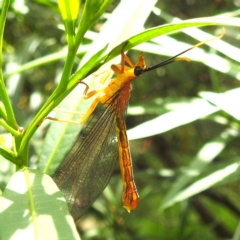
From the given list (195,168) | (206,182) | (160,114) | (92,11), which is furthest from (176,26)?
(160,114)

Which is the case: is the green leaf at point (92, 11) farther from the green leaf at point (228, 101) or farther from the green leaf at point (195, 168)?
the green leaf at point (195, 168)

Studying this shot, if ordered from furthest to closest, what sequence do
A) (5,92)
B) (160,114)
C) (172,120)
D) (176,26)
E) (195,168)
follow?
(160,114) → (195,168) → (172,120) → (5,92) → (176,26)

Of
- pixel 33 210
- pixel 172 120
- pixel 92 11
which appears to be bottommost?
pixel 33 210

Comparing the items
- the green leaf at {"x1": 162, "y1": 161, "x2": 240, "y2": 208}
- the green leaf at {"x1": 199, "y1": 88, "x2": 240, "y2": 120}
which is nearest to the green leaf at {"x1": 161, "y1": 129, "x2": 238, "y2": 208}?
the green leaf at {"x1": 162, "y1": 161, "x2": 240, "y2": 208}

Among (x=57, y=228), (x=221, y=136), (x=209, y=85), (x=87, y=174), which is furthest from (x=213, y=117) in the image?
(x=57, y=228)

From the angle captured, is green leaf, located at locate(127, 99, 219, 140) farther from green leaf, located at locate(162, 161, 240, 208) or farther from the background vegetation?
A: green leaf, located at locate(162, 161, 240, 208)

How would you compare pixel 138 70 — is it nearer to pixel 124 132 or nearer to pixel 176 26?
pixel 124 132

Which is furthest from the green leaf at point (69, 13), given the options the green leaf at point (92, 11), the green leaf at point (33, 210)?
the green leaf at point (33, 210)
